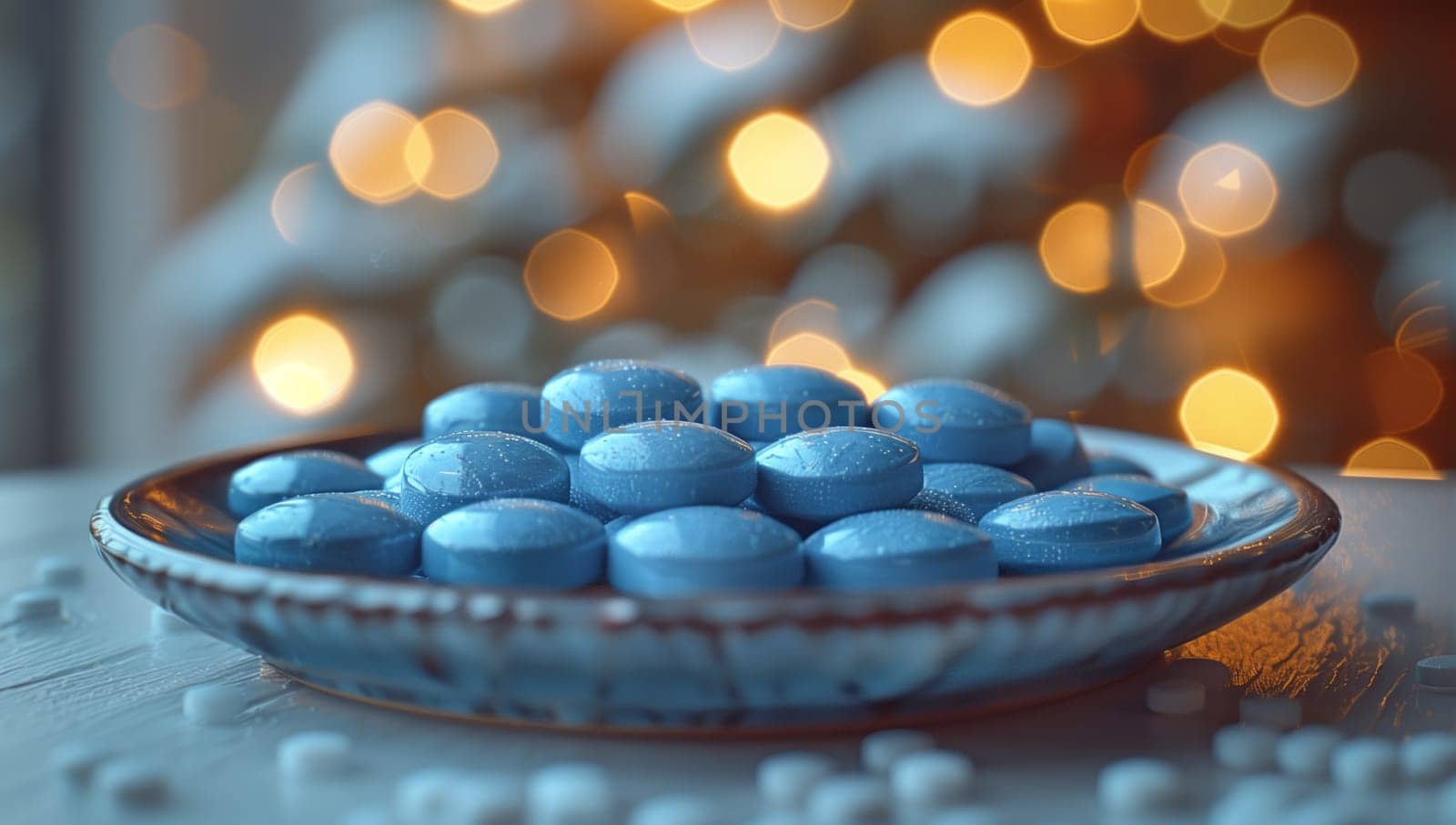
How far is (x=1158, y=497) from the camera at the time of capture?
52cm

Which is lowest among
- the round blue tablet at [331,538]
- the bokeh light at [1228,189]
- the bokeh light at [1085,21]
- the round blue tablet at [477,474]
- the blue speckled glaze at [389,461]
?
the blue speckled glaze at [389,461]

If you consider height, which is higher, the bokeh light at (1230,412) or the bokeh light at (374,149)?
the bokeh light at (374,149)

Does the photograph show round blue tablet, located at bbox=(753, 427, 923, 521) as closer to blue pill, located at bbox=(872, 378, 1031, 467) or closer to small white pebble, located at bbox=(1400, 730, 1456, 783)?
blue pill, located at bbox=(872, 378, 1031, 467)

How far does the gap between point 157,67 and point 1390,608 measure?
1795 mm

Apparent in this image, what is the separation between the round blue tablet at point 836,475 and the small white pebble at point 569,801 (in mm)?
148

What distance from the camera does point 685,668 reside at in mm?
347

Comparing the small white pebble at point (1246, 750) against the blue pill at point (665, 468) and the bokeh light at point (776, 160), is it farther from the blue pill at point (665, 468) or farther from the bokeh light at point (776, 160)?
the bokeh light at point (776, 160)

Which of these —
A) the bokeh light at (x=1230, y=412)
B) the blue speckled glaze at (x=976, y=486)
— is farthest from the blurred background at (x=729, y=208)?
the blue speckled glaze at (x=976, y=486)

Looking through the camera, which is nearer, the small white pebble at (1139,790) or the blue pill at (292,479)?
the small white pebble at (1139,790)

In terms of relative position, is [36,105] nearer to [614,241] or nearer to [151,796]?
[614,241]

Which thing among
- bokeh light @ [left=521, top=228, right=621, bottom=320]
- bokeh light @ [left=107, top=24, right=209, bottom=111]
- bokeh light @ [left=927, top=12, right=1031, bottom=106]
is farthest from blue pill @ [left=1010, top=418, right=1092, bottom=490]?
bokeh light @ [left=107, top=24, right=209, bottom=111]

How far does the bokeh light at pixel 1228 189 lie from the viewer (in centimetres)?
149

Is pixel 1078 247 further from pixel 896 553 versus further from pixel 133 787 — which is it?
pixel 133 787

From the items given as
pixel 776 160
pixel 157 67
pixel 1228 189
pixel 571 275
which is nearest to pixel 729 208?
pixel 776 160
